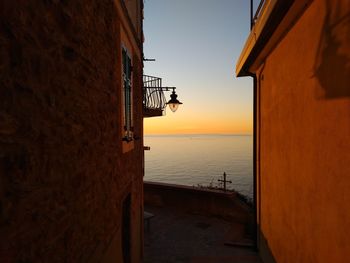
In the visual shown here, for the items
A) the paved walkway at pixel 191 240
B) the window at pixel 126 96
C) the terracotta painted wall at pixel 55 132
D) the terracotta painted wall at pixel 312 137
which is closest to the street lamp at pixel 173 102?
the window at pixel 126 96

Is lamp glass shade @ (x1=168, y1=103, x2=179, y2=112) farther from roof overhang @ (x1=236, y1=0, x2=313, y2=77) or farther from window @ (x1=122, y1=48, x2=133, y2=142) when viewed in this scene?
window @ (x1=122, y1=48, x2=133, y2=142)

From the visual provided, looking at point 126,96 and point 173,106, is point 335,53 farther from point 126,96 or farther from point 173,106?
point 173,106

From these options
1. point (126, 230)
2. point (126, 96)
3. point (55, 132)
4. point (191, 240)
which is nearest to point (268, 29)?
point (126, 96)

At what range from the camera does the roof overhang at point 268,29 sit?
3.67 meters

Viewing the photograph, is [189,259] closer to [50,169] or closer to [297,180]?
[297,180]

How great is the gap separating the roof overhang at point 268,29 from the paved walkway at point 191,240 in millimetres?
5393

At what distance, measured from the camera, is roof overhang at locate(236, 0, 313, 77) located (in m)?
3.67

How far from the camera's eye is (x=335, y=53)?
2738 millimetres

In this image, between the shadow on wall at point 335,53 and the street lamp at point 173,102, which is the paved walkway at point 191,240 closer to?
the street lamp at point 173,102

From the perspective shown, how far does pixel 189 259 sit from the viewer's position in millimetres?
7590

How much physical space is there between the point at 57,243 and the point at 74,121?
1.08 m

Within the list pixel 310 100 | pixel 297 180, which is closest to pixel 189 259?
pixel 297 180

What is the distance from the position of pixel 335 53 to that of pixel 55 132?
283 cm

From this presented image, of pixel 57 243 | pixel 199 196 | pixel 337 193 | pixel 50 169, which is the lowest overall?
pixel 199 196
